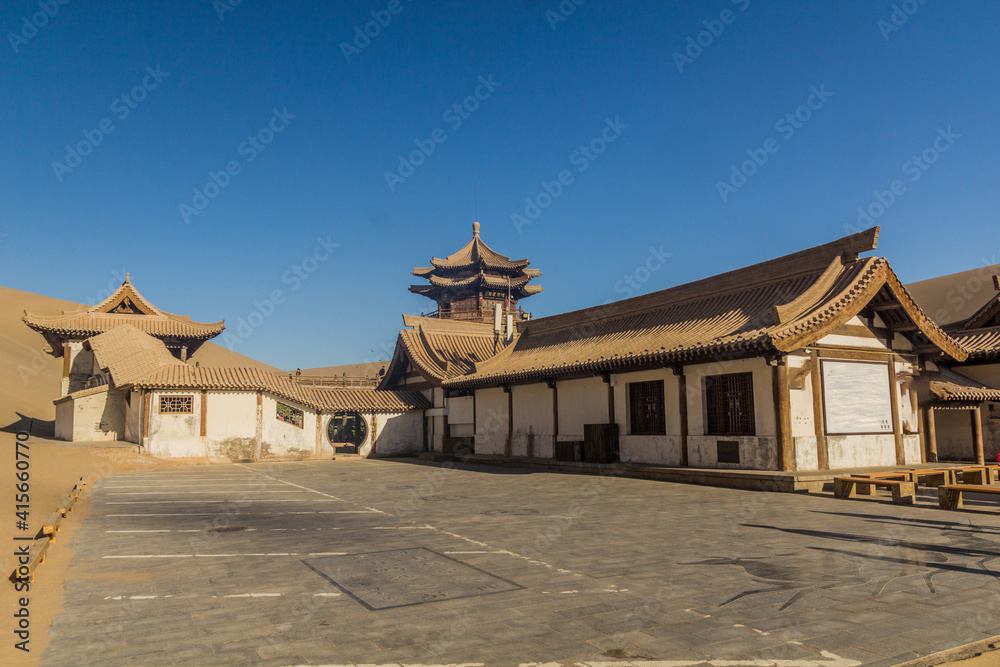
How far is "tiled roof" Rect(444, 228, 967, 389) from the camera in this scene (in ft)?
48.4

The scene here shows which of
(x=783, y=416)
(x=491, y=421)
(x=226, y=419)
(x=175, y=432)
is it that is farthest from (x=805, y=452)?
(x=175, y=432)

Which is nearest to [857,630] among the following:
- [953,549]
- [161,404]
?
[953,549]

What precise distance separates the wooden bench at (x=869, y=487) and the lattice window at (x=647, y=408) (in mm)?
5088

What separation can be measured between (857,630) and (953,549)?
3.91 meters

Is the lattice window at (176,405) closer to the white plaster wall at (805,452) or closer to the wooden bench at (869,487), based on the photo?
the white plaster wall at (805,452)

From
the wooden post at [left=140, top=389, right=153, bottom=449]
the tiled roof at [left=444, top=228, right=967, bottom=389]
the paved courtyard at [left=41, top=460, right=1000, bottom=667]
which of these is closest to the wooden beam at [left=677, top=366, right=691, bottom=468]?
the tiled roof at [left=444, top=228, right=967, bottom=389]

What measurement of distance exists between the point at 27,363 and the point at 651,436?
73.8 meters

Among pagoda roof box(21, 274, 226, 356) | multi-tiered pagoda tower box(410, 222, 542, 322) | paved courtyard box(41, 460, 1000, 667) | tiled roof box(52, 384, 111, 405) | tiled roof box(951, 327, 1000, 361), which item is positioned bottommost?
paved courtyard box(41, 460, 1000, 667)

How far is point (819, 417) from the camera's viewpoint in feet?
48.9

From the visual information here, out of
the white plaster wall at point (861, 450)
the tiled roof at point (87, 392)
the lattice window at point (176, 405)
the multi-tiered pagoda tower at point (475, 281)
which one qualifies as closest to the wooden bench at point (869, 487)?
the white plaster wall at point (861, 450)

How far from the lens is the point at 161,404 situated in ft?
81.4

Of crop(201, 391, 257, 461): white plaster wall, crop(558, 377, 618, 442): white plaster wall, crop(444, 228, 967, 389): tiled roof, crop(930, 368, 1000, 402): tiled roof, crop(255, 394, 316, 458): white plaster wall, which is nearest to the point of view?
crop(444, 228, 967, 389): tiled roof

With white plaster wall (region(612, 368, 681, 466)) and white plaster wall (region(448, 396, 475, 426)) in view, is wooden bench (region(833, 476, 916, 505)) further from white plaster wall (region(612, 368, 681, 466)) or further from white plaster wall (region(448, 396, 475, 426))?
white plaster wall (region(448, 396, 475, 426))

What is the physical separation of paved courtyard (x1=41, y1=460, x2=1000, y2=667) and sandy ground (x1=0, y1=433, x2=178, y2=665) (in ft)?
0.56
